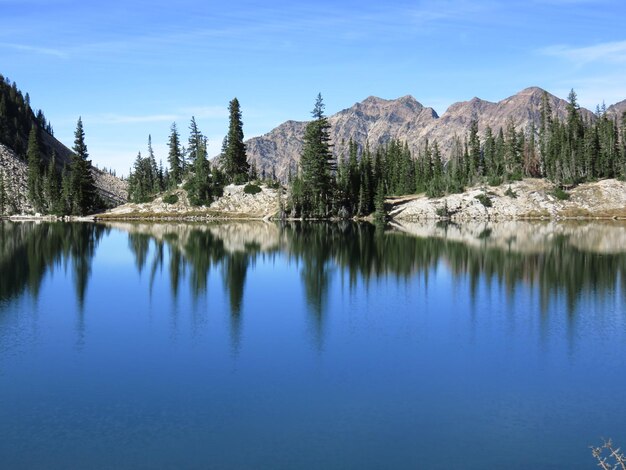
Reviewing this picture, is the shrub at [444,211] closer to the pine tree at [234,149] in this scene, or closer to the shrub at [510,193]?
the shrub at [510,193]

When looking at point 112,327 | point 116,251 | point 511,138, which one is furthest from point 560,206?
point 112,327

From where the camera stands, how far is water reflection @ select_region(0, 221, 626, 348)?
55.6m

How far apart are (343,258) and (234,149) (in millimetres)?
100692

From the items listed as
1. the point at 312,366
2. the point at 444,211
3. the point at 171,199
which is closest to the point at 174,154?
the point at 171,199

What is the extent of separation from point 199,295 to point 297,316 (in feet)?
36.3

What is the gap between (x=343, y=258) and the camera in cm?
7575

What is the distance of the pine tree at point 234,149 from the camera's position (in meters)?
169

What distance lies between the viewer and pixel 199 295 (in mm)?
51750

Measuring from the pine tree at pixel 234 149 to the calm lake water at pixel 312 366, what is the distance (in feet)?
344

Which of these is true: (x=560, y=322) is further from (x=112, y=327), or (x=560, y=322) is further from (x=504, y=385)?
(x=112, y=327)

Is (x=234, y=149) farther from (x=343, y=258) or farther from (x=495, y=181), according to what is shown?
(x=343, y=258)

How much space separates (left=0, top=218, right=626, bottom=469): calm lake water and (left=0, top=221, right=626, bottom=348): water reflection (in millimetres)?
606

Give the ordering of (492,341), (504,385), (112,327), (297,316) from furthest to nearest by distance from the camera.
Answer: (297,316)
(112,327)
(492,341)
(504,385)

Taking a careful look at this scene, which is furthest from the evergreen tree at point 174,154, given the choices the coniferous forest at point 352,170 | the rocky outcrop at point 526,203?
the rocky outcrop at point 526,203
